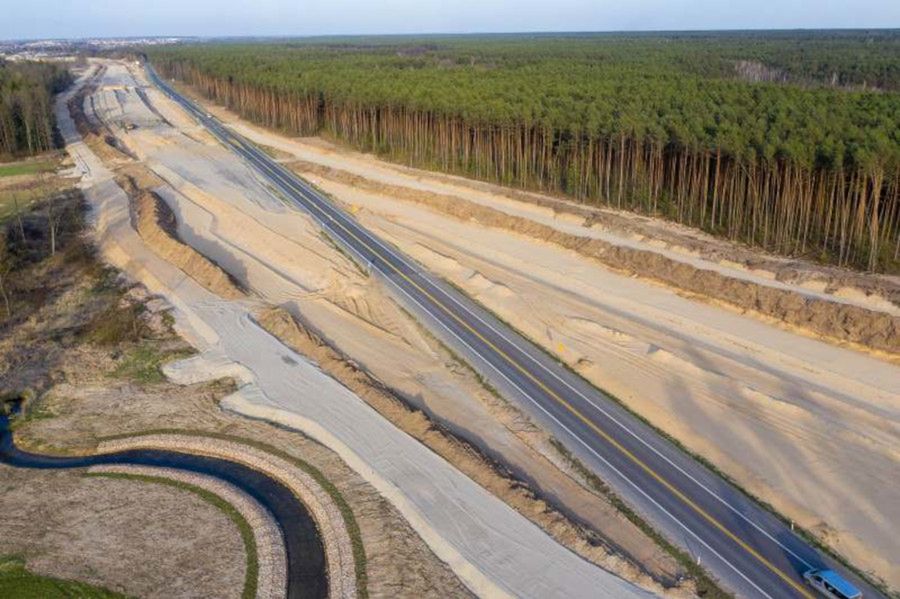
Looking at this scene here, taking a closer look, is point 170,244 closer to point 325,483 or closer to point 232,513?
point 325,483

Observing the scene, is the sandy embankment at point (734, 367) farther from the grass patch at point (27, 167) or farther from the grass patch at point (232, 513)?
the grass patch at point (27, 167)

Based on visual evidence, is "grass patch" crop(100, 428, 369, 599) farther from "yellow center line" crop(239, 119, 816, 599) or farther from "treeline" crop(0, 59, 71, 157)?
"treeline" crop(0, 59, 71, 157)

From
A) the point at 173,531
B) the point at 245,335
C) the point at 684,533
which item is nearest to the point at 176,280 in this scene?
the point at 245,335

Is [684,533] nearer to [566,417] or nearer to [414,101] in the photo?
[566,417]

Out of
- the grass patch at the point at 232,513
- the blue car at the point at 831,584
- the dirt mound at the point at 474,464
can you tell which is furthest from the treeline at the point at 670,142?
the grass patch at the point at 232,513

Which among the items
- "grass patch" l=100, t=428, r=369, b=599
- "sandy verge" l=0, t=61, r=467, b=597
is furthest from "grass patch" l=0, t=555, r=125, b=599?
"grass patch" l=100, t=428, r=369, b=599

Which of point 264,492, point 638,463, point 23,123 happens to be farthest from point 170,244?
point 23,123
